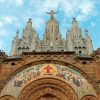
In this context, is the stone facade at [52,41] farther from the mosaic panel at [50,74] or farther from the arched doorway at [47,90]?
the arched doorway at [47,90]

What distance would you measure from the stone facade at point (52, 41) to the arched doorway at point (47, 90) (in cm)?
2209

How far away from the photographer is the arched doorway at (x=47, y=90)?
21.8 m

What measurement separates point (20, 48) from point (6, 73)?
23.5 meters

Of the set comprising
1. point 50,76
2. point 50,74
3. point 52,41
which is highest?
point 52,41

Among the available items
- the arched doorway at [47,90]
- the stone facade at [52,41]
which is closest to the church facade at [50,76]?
the arched doorway at [47,90]

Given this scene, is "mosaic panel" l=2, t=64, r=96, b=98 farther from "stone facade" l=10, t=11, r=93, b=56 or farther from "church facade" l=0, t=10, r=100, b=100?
"stone facade" l=10, t=11, r=93, b=56

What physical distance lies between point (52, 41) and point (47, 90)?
A: 2557 cm

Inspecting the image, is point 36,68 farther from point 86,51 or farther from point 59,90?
point 86,51

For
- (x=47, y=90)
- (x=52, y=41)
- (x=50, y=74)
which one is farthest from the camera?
(x=52, y=41)

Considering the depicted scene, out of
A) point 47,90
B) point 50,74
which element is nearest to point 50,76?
point 50,74

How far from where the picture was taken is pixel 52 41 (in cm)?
4719

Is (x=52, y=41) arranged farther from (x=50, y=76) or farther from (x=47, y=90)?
(x=47, y=90)

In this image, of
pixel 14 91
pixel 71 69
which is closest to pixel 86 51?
pixel 71 69

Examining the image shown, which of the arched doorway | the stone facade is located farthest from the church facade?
the stone facade
